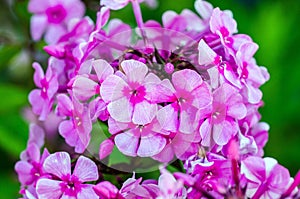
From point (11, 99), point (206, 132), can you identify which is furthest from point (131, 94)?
point (11, 99)

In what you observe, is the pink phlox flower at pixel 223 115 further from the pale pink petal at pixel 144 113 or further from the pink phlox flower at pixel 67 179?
the pink phlox flower at pixel 67 179

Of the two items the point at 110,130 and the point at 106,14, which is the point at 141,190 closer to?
the point at 110,130

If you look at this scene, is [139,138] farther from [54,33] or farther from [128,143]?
[54,33]

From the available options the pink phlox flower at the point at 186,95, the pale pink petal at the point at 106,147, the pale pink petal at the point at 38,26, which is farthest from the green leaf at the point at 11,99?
the pink phlox flower at the point at 186,95

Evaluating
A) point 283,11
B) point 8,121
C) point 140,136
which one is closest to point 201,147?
point 140,136

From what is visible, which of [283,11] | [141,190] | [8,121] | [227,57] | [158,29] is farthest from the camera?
[283,11]

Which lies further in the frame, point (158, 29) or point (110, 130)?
point (158, 29)
